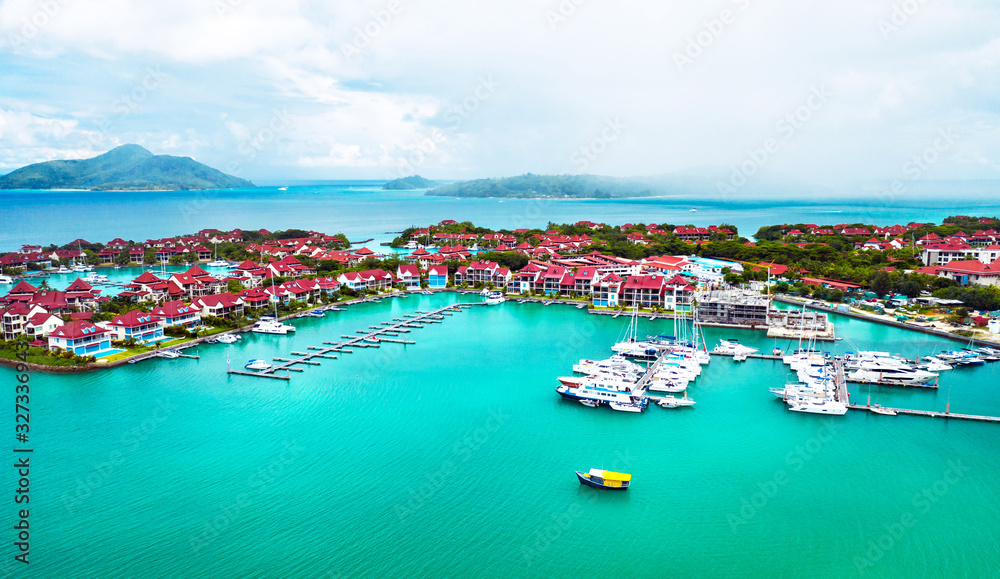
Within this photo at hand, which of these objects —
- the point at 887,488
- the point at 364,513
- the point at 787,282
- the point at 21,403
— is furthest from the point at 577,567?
the point at 787,282

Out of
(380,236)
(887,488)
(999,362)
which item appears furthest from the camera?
(380,236)

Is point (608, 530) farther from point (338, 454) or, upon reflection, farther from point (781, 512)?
point (338, 454)

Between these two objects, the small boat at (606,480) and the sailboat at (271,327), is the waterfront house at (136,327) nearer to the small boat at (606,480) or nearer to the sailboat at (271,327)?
the sailboat at (271,327)

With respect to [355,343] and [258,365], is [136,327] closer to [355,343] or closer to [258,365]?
[258,365]

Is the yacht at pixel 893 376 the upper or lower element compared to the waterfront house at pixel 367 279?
lower

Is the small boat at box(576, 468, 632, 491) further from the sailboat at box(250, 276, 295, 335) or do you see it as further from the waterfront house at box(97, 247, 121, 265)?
the waterfront house at box(97, 247, 121, 265)

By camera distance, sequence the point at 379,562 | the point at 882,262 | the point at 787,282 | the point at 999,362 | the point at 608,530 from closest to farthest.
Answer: the point at 379,562 → the point at 608,530 → the point at 999,362 → the point at 787,282 → the point at 882,262

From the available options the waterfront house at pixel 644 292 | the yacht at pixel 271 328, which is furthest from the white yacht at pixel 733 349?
the yacht at pixel 271 328
